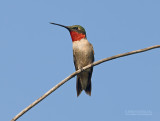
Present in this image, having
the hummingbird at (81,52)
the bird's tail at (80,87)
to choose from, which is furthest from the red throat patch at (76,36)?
the bird's tail at (80,87)

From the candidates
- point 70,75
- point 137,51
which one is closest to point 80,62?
point 70,75

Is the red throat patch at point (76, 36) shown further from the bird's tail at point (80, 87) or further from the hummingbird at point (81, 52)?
the bird's tail at point (80, 87)

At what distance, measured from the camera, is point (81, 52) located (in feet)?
28.7

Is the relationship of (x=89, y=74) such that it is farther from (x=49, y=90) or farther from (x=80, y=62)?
(x=49, y=90)

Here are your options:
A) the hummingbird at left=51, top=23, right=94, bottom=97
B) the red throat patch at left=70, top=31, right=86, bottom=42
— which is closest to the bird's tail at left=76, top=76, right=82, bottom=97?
the hummingbird at left=51, top=23, right=94, bottom=97

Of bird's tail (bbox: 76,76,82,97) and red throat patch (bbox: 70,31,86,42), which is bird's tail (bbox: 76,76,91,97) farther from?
red throat patch (bbox: 70,31,86,42)

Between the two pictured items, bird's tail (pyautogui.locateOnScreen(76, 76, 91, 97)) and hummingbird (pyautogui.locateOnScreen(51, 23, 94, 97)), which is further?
bird's tail (pyautogui.locateOnScreen(76, 76, 91, 97))

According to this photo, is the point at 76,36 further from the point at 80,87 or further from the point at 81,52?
the point at 80,87

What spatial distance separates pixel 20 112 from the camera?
408cm

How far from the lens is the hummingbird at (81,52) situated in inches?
345

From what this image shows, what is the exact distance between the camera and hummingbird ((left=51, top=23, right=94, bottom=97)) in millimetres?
8766

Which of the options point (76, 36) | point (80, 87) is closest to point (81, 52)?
point (76, 36)

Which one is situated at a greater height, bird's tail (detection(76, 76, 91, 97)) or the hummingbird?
the hummingbird

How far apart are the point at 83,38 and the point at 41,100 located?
16.4 ft
